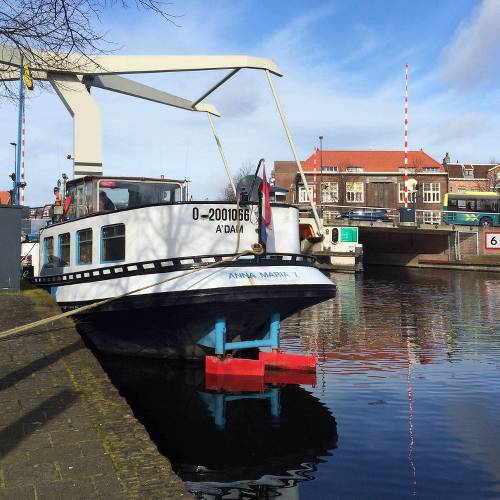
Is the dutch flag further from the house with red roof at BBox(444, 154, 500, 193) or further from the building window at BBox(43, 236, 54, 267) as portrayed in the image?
the house with red roof at BBox(444, 154, 500, 193)

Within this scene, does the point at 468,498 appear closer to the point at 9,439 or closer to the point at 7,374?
the point at 9,439

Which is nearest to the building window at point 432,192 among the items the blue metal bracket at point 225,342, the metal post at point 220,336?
the blue metal bracket at point 225,342

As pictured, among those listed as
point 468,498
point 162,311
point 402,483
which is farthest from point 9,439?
point 162,311

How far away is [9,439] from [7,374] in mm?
2136

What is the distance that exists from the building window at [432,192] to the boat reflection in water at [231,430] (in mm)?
66421

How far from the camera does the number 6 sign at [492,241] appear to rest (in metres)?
44.8

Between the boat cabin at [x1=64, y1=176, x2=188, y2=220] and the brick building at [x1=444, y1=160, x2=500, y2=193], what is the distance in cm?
7392

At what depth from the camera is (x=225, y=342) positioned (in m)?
9.88

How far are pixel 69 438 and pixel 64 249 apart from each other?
8.83 metres

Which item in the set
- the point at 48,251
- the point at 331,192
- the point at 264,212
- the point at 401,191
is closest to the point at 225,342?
the point at 264,212

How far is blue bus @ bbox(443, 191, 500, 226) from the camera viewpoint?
1928 inches

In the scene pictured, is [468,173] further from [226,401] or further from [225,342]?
[226,401]

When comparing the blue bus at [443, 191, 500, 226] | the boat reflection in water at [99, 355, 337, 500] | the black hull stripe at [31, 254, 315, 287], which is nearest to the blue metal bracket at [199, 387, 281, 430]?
the boat reflection in water at [99, 355, 337, 500]

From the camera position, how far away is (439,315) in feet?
61.1
